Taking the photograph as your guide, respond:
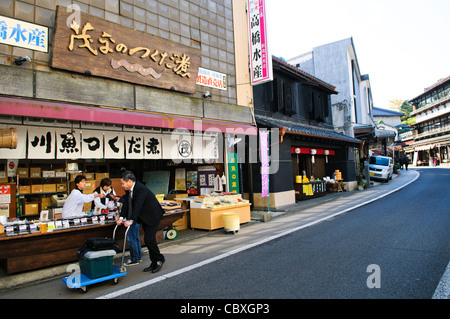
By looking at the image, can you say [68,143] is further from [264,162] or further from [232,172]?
[264,162]

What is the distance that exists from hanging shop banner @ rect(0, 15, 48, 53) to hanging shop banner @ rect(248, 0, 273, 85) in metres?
8.22

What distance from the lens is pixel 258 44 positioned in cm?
1282

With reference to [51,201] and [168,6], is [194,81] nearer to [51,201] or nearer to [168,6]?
[168,6]

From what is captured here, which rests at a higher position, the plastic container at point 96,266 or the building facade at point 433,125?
the building facade at point 433,125

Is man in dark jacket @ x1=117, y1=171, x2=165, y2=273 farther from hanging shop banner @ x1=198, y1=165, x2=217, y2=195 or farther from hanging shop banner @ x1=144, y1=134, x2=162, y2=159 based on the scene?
hanging shop banner @ x1=198, y1=165, x2=217, y2=195

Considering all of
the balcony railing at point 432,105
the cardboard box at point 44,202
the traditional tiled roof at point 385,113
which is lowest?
the cardboard box at point 44,202

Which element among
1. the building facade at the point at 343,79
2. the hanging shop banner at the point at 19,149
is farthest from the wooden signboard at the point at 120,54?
the building facade at the point at 343,79

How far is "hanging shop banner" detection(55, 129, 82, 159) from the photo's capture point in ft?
24.8

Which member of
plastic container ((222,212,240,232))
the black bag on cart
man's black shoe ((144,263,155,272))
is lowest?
man's black shoe ((144,263,155,272))

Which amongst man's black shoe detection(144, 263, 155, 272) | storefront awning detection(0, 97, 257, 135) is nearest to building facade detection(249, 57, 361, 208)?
storefront awning detection(0, 97, 257, 135)

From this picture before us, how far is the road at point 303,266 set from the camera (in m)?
4.56

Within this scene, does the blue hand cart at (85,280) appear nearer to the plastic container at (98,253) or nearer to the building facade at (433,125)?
the plastic container at (98,253)

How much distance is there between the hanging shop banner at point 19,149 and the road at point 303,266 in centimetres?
322
